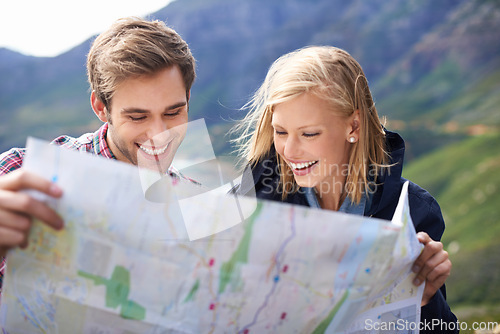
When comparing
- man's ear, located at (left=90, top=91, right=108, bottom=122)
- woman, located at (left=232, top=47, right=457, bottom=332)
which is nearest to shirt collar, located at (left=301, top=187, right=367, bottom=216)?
woman, located at (left=232, top=47, right=457, bottom=332)

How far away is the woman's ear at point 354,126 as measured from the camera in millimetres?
1834

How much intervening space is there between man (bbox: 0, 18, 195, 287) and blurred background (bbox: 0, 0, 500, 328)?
186 millimetres

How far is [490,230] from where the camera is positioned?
7945 millimetres

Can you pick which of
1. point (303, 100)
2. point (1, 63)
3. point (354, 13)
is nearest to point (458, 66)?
point (354, 13)

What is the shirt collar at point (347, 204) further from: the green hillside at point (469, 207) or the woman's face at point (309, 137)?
the green hillside at point (469, 207)

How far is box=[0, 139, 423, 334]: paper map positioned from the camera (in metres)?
0.99

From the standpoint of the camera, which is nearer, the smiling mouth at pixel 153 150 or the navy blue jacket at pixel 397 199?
the navy blue jacket at pixel 397 199

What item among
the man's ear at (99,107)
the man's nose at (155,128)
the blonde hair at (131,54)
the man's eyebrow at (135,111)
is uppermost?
the blonde hair at (131,54)

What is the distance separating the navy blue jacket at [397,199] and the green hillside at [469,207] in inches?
163

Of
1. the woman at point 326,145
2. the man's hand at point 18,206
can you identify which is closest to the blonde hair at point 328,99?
the woman at point 326,145

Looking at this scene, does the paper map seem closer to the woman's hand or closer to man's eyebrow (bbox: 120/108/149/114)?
the woman's hand

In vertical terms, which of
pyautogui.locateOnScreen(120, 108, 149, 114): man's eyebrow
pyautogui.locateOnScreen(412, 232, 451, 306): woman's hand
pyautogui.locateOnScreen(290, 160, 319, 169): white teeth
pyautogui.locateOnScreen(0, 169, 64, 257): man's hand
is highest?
pyautogui.locateOnScreen(120, 108, 149, 114): man's eyebrow

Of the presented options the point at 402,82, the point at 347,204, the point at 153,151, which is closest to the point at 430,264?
the point at 347,204

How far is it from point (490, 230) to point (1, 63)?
33563 mm
